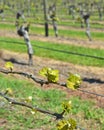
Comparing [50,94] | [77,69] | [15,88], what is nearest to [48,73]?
[50,94]

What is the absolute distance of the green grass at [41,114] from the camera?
21.1ft

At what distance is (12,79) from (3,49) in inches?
238

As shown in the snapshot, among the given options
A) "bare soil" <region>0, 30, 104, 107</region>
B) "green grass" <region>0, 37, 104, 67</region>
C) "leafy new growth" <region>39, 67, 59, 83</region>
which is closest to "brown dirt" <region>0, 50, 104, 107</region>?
"bare soil" <region>0, 30, 104, 107</region>

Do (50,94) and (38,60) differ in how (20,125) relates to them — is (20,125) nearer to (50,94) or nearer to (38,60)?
(50,94)

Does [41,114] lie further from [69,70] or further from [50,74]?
[50,74]

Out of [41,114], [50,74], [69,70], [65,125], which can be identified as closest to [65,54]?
[69,70]

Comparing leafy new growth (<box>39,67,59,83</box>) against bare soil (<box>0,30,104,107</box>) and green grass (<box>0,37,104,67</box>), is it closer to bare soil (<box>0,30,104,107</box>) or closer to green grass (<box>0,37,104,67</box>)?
bare soil (<box>0,30,104,107</box>)

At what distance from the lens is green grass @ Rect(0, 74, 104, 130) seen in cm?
644

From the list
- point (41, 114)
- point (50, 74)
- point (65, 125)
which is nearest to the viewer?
point (65, 125)

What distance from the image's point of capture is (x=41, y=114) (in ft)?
22.8

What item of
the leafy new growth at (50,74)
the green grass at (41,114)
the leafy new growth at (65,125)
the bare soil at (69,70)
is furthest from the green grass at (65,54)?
the leafy new growth at (65,125)

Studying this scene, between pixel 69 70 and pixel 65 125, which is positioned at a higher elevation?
pixel 65 125

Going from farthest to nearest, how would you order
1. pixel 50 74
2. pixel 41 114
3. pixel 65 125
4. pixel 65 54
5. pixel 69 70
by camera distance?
pixel 65 54, pixel 69 70, pixel 41 114, pixel 50 74, pixel 65 125

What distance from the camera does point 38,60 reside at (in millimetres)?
13469
